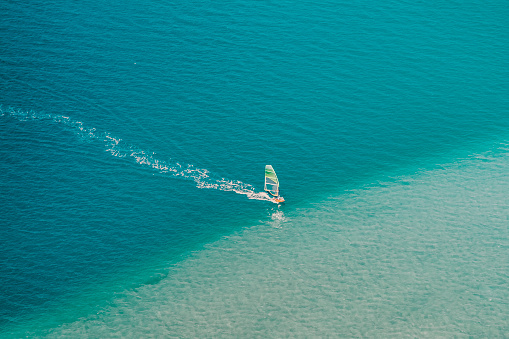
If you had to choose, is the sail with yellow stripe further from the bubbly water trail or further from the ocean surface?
the ocean surface

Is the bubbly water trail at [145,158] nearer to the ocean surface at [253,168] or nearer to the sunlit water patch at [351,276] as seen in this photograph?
the ocean surface at [253,168]

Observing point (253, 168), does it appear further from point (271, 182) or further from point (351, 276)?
point (351, 276)

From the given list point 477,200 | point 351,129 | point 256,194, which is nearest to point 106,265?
point 256,194

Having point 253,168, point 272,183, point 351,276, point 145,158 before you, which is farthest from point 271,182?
point 145,158

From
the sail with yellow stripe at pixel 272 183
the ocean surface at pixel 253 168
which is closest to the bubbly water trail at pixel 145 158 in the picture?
the ocean surface at pixel 253 168

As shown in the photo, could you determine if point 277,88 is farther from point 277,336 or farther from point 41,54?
point 277,336
